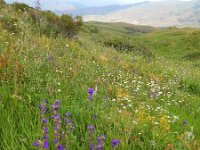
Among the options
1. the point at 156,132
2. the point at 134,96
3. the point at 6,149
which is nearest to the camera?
the point at 6,149

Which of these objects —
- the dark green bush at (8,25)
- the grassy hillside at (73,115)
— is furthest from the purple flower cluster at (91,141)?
the dark green bush at (8,25)

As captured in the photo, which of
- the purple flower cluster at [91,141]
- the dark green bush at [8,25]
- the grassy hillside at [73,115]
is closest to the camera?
the purple flower cluster at [91,141]

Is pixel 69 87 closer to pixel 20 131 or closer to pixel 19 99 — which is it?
pixel 19 99

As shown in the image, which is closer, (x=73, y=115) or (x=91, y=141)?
(x=91, y=141)

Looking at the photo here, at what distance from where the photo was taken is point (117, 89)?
18.5ft

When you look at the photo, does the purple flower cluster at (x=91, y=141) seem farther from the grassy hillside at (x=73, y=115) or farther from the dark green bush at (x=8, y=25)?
the dark green bush at (x=8, y=25)

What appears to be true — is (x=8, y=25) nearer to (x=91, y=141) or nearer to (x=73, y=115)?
(x=73, y=115)

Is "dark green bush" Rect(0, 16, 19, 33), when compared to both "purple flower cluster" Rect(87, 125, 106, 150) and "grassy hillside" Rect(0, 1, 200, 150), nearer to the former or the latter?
"grassy hillside" Rect(0, 1, 200, 150)

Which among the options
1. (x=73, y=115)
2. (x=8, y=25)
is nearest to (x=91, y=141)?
(x=73, y=115)

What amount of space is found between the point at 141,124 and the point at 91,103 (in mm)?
698

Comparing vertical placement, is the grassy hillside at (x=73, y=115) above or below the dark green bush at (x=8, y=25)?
below

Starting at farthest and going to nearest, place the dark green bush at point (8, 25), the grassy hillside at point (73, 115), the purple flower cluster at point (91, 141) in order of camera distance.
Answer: the dark green bush at point (8, 25) < the grassy hillside at point (73, 115) < the purple flower cluster at point (91, 141)

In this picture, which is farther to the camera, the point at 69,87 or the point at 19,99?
the point at 69,87

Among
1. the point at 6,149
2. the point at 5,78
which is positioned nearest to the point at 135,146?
the point at 6,149
